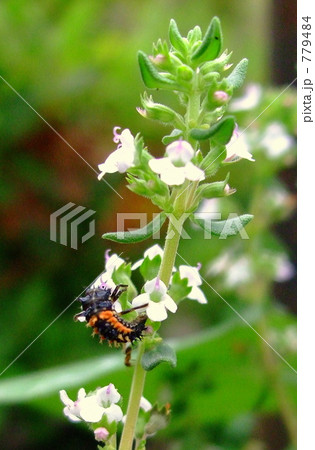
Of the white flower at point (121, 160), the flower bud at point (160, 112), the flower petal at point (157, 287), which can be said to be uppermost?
the flower bud at point (160, 112)

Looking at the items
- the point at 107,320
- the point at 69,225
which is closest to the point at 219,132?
the point at 107,320

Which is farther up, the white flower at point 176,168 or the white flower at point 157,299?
the white flower at point 176,168

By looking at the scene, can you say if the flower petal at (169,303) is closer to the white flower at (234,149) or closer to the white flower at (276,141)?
the white flower at (234,149)

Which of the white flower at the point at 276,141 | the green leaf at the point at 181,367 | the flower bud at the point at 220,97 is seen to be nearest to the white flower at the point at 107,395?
the flower bud at the point at 220,97

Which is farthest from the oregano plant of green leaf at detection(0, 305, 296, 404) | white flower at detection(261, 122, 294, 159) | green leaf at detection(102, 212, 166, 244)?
white flower at detection(261, 122, 294, 159)

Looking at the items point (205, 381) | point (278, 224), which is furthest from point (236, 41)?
point (205, 381)

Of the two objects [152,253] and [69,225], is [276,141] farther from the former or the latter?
[152,253]

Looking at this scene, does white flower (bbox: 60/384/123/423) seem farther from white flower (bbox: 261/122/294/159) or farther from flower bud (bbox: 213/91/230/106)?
white flower (bbox: 261/122/294/159)
